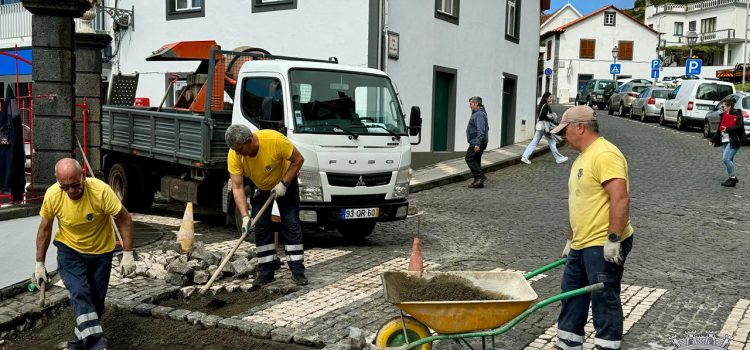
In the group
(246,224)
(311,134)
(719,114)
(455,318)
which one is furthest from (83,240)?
(719,114)

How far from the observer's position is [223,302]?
7.11 m

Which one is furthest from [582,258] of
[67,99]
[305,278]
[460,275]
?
[67,99]

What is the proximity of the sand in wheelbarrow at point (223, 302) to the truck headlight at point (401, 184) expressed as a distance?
304cm

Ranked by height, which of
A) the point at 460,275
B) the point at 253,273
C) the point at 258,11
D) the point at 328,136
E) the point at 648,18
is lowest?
the point at 253,273

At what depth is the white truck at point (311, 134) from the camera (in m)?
9.61

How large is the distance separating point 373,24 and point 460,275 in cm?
1152

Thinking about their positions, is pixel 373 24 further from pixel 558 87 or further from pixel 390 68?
pixel 558 87

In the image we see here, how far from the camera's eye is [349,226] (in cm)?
1057

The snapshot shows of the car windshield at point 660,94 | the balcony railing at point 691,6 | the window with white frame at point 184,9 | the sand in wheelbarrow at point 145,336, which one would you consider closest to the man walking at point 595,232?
the sand in wheelbarrow at point 145,336

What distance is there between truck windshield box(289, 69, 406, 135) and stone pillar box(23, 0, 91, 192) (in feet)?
8.80

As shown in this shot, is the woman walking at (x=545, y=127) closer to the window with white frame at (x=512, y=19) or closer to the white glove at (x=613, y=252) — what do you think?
the window with white frame at (x=512, y=19)

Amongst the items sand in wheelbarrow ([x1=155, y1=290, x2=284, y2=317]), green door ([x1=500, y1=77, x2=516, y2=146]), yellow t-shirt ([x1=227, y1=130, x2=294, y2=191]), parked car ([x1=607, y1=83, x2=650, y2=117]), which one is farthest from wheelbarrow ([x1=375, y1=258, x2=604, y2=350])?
parked car ([x1=607, y1=83, x2=650, y2=117])

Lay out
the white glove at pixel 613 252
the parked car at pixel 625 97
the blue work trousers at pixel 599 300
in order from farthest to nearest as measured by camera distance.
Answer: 1. the parked car at pixel 625 97
2. the blue work trousers at pixel 599 300
3. the white glove at pixel 613 252

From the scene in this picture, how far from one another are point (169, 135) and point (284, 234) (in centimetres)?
426
